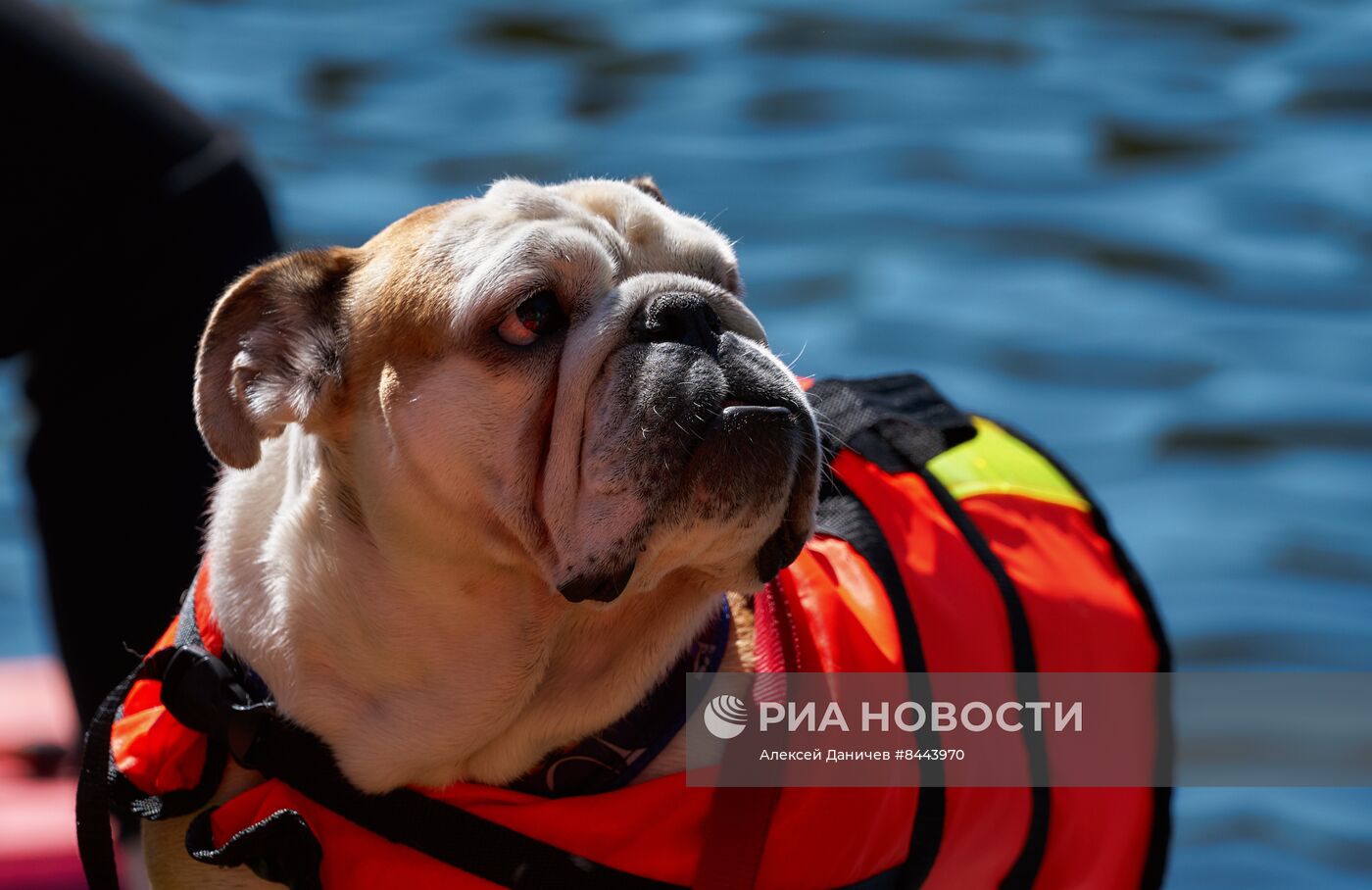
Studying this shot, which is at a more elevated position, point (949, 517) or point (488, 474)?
point (488, 474)

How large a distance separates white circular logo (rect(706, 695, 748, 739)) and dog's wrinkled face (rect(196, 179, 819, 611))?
172mm

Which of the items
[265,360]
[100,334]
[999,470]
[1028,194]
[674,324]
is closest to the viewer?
[674,324]

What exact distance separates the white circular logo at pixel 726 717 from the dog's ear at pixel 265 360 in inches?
24.5

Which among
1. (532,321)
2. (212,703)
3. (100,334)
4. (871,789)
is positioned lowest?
(871,789)

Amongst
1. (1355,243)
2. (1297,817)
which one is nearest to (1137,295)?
(1355,243)

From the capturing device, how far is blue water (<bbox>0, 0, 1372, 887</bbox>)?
446cm

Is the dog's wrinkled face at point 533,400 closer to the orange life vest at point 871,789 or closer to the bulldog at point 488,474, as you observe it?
the bulldog at point 488,474

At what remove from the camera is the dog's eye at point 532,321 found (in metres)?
1.99

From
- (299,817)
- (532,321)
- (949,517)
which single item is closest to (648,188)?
(532,321)

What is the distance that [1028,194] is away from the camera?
6199 mm

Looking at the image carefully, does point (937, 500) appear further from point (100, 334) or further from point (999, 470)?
point (100, 334)

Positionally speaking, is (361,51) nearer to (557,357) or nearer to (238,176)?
(238,176)

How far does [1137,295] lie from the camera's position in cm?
561

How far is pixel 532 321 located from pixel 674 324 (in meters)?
0.17
